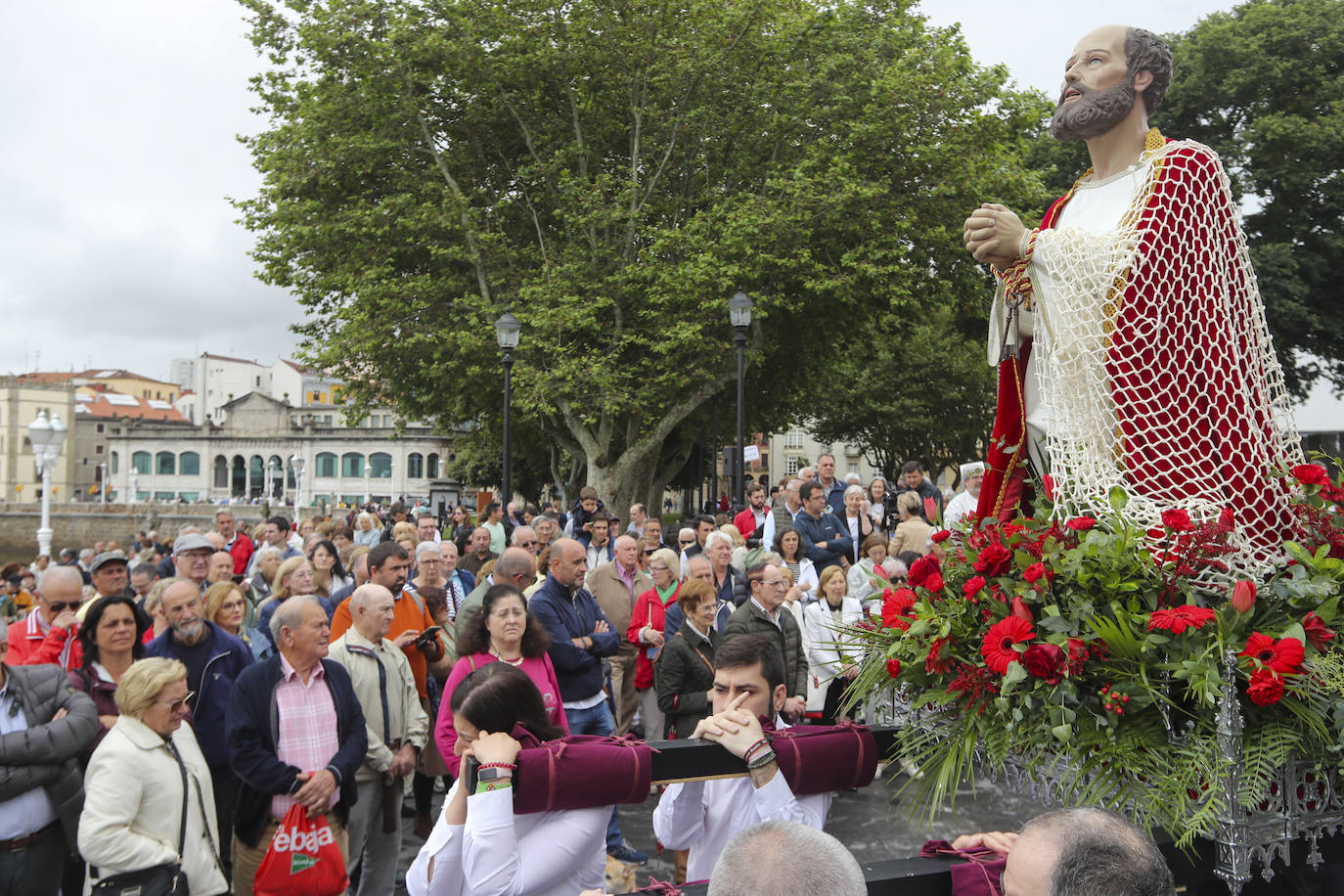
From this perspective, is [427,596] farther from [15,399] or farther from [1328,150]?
Answer: [15,399]

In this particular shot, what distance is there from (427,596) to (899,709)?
18.2ft

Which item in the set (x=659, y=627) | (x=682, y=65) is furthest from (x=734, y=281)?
(x=659, y=627)

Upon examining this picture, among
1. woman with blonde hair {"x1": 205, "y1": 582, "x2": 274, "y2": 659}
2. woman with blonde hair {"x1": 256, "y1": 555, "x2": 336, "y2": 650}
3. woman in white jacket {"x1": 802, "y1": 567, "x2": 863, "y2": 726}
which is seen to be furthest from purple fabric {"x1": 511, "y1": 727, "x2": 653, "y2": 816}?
woman with blonde hair {"x1": 256, "y1": 555, "x2": 336, "y2": 650}

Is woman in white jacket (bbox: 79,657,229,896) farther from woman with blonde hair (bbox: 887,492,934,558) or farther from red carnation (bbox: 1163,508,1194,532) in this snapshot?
woman with blonde hair (bbox: 887,492,934,558)

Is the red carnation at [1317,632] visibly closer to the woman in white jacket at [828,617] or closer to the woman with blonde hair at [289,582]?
the woman in white jacket at [828,617]

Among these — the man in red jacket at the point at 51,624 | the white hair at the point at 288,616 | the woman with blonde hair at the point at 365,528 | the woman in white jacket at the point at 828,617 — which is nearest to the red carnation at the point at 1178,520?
the white hair at the point at 288,616

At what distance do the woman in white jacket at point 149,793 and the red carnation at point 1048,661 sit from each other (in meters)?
3.77

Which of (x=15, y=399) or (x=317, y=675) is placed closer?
(x=317, y=675)

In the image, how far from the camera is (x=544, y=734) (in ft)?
12.1

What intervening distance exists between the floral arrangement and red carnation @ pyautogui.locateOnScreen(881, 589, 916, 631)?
0.08 metres

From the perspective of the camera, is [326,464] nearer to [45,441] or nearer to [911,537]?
[45,441]

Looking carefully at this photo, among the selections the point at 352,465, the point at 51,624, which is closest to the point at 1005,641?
the point at 51,624

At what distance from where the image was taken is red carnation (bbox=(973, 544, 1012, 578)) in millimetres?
2830

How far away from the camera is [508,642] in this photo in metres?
5.68
